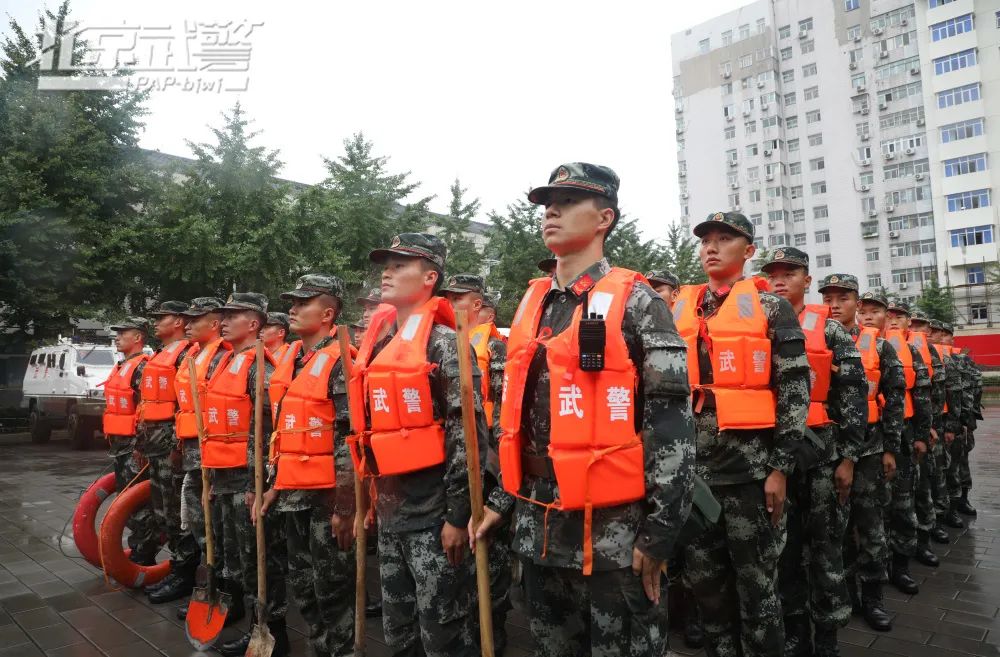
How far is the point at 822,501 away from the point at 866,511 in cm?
107

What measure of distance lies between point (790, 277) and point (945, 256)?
145 ft

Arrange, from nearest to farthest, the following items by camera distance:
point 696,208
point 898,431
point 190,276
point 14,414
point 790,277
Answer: point 790,277, point 898,431, point 190,276, point 14,414, point 696,208

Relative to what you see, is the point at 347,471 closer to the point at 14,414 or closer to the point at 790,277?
the point at 790,277

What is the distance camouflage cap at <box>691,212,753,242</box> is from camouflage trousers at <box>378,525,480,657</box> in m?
2.19

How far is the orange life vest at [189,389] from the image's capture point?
5.15 metres

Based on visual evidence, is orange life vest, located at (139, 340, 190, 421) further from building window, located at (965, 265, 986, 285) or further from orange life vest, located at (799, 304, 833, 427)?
building window, located at (965, 265, 986, 285)

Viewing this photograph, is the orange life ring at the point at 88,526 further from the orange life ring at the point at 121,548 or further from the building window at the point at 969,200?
the building window at the point at 969,200

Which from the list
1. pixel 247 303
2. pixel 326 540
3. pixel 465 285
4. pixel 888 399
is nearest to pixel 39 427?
pixel 247 303

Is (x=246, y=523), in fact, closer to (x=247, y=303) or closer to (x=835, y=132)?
(x=247, y=303)

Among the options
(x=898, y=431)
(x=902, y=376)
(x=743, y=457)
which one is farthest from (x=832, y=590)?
(x=902, y=376)

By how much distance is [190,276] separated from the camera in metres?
15.9

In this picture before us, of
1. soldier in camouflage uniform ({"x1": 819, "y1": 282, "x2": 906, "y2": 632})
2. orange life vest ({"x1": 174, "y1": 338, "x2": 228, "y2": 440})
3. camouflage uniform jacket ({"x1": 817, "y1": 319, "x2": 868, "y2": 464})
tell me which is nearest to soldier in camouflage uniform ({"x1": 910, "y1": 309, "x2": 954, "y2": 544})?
soldier in camouflage uniform ({"x1": 819, "y1": 282, "x2": 906, "y2": 632})

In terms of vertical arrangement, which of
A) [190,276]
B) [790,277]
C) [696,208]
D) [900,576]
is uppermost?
[696,208]

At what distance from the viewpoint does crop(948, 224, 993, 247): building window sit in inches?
1511
